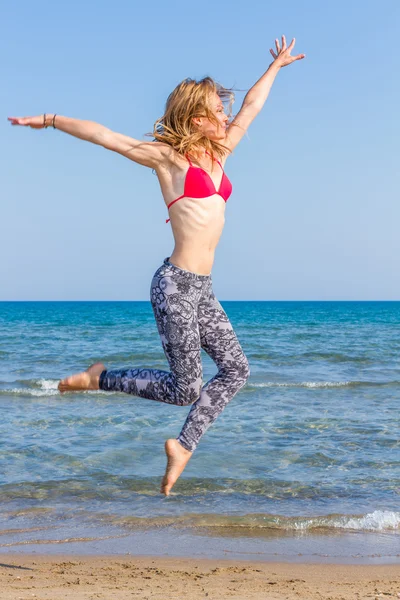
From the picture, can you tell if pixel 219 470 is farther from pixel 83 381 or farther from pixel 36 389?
pixel 36 389

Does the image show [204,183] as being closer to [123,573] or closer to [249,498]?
[123,573]

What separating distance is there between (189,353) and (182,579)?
6.84 ft

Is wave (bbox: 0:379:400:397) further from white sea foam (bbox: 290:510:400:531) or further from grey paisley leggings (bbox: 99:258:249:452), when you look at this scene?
grey paisley leggings (bbox: 99:258:249:452)

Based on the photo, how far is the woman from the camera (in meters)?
4.39

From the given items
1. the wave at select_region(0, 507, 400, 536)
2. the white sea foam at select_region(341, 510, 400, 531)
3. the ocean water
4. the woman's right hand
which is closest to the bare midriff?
the woman's right hand

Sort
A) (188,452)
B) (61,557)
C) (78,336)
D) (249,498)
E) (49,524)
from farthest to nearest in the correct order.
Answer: (78,336)
(249,498)
(49,524)
(61,557)
(188,452)

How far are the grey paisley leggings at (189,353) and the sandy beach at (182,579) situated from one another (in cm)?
126

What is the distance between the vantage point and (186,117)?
177 inches

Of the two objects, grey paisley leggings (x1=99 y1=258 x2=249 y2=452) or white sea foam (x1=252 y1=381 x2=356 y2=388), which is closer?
grey paisley leggings (x1=99 y1=258 x2=249 y2=452)

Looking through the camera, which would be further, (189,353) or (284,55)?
→ (284,55)

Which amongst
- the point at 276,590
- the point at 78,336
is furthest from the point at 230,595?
the point at 78,336

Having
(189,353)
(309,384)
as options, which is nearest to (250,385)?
(309,384)

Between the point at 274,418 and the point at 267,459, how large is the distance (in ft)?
10.4

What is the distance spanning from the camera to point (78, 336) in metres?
36.1
